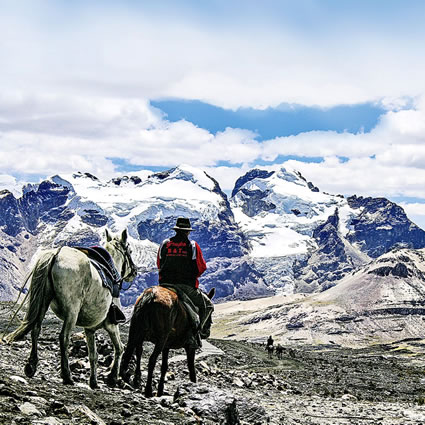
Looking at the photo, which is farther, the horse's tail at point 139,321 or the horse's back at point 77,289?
the horse's tail at point 139,321

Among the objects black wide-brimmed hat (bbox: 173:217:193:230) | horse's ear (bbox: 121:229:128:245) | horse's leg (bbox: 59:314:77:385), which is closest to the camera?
horse's leg (bbox: 59:314:77:385)

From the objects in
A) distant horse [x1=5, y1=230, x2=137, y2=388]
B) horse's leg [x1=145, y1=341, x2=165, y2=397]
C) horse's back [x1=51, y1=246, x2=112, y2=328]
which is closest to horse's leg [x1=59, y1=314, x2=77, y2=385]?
distant horse [x1=5, y1=230, x2=137, y2=388]

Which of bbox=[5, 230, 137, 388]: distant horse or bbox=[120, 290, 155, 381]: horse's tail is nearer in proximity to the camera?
bbox=[5, 230, 137, 388]: distant horse

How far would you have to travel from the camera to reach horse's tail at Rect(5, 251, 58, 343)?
45.3 feet

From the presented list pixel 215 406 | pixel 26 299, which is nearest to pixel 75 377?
pixel 26 299

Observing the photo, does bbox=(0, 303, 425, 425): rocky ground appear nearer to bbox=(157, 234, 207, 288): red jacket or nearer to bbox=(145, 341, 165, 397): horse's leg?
bbox=(145, 341, 165, 397): horse's leg

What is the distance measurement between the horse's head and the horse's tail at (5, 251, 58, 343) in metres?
3.47

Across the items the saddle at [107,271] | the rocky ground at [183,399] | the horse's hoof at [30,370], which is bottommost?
the rocky ground at [183,399]

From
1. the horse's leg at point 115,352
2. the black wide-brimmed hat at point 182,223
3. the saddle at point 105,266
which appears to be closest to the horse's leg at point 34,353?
the saddle at point 105,266

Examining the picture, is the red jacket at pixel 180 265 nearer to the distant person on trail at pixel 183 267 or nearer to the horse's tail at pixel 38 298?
the distant person on trail at pixel 183 267

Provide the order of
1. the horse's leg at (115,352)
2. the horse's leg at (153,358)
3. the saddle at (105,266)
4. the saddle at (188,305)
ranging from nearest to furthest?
the horse's leg at (153,358) → the saddle at (105,266) → the saddle at (188,305) → the horse's leg at (115,352)

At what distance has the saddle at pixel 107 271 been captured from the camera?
1545 centimetres

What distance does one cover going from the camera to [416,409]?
23.0 m

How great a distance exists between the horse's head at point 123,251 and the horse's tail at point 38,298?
3475 millimetres
